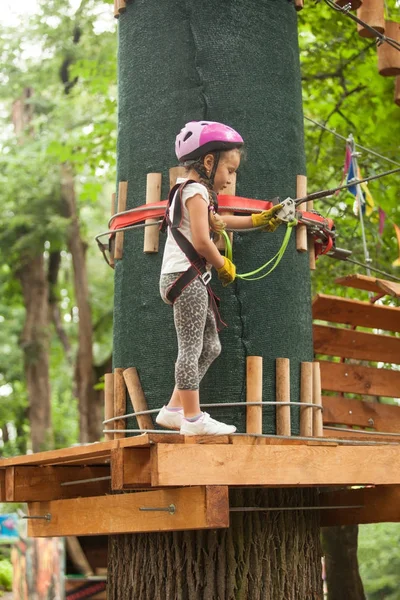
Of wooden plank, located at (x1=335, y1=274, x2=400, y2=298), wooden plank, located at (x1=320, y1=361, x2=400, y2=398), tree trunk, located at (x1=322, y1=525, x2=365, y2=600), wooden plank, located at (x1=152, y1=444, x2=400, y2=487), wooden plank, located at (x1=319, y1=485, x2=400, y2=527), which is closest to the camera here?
wooden plank, located at (x1=152, y1=444, x2=400, y2=487)

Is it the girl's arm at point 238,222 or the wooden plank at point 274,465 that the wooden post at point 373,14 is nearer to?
the girl's arm at point 238,222

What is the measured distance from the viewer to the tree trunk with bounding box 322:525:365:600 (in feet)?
32.3

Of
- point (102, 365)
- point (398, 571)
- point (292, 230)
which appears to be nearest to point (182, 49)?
point (292, 230)

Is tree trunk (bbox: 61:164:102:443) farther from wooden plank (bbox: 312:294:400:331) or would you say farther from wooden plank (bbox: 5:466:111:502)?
wooden plank (bbox: 5:466:111:502)

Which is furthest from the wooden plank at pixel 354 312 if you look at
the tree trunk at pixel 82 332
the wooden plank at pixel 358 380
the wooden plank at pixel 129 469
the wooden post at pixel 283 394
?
the tree trunk at pixel 82 332

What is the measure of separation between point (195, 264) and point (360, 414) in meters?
2.76

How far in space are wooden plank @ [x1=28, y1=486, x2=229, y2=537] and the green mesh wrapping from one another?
0.52 meters

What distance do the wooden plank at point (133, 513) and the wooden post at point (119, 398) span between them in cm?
43

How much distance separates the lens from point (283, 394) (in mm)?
4848

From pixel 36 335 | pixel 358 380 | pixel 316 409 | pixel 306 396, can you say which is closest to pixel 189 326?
pixel 306 396

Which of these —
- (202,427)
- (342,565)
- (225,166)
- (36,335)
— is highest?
(36,335)

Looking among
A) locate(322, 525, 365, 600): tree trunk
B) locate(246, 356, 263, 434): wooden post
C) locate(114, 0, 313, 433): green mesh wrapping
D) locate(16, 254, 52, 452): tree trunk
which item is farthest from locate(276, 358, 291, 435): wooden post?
locate(16, 254, 52, 452): tree trunk

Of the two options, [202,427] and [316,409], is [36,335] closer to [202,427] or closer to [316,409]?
[316,409]

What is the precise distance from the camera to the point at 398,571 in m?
11.2
